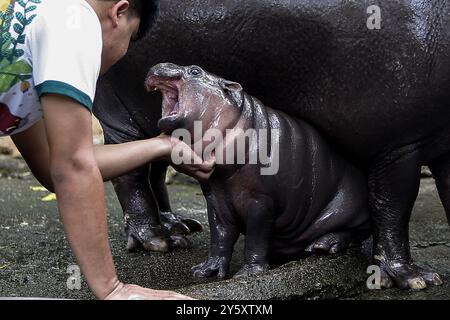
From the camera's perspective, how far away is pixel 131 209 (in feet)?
12.5

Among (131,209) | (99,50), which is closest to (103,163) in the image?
(99,50)

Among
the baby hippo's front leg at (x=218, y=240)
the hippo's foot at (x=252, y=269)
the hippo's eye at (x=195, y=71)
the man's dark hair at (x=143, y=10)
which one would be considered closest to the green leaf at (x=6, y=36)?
the man's dark hair at (x=143, y=10)

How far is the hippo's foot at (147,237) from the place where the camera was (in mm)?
3766

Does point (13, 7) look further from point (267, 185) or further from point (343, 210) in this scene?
point (343, 210)

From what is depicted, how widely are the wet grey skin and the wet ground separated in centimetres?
12

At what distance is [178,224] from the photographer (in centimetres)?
411

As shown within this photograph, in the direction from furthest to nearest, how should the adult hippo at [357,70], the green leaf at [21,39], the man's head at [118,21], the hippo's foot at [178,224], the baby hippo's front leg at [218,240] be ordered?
the hippo's foot at [178,224], the baby hippo's front leg at [218,240], the adult hippo at [357,70], the man's head at [118,21], the green leaf at [21,39]

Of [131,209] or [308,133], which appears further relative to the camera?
[131,209]

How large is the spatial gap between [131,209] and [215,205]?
0.69 m

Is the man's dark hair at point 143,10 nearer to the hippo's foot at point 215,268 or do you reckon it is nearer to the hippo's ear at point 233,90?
the hippo's ear at point 233,90

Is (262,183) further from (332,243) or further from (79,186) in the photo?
(79,186)

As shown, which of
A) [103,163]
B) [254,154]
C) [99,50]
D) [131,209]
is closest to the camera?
[99,50]

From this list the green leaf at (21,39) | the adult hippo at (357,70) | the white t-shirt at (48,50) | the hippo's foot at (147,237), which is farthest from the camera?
the hippo's foot at (147,237)

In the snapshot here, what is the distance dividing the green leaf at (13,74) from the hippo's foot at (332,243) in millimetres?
1284
